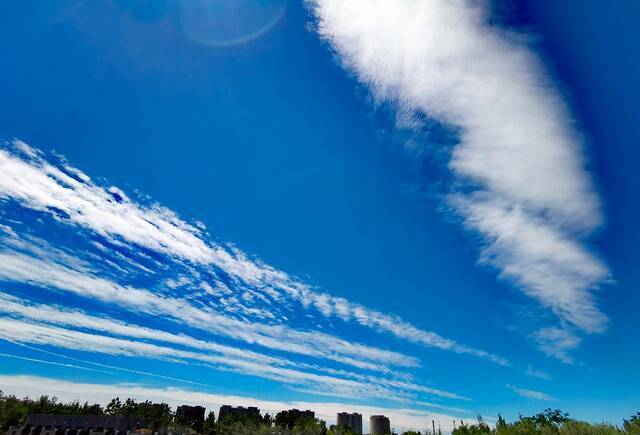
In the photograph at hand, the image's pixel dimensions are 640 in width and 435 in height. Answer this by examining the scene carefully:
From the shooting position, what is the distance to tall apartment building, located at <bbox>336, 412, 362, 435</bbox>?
219ft

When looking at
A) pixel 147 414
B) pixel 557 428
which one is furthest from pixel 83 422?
pixel 557 428

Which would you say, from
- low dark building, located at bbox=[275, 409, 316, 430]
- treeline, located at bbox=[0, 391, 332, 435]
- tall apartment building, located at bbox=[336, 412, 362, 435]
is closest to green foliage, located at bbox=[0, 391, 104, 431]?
treeline, located at bbox=[0, 391, 332, 435]

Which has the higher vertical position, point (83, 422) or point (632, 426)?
point (632, 426)

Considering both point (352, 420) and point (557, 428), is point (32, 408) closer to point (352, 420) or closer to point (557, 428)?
point (352, 420)

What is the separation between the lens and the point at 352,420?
224ft

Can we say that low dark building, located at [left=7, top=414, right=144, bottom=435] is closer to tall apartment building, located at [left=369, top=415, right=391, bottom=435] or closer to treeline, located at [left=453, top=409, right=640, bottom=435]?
tall apartment building, located at [left=369, top=415, right=391, bottom=435]

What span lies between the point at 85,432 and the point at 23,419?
43377mm

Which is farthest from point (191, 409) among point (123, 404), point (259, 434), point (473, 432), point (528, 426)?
point (528, 426)

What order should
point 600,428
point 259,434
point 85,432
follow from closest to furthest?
1. point 600,428
2. point 259,434
3. point 85,432

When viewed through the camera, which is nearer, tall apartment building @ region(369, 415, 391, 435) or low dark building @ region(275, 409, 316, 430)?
tall apartment building @ region(369, 415, 391, 435)

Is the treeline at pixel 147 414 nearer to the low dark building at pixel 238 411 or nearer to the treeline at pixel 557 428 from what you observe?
the low dark building at pixel 238 411

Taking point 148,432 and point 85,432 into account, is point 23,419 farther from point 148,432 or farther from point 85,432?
point 148,432

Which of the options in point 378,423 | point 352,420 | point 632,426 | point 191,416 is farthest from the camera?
point 191,416

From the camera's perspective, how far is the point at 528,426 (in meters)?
23.2
